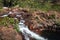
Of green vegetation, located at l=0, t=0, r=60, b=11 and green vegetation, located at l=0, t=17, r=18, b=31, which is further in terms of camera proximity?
green vegetation, located at l=0, t=0, r=60, b=11

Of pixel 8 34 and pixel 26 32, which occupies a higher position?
pixel 8 34

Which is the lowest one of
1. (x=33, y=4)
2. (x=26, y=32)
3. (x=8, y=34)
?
(x=33, y=4)

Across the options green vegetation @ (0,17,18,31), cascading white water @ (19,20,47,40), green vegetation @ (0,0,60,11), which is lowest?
green vegetation @ (0,0,60,11)

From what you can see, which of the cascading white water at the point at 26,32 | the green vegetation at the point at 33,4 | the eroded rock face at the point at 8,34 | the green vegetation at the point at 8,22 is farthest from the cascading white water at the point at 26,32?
the green vegetation at the point at 33,4

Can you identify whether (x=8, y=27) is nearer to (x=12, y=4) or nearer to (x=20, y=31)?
(x=20, y=31)

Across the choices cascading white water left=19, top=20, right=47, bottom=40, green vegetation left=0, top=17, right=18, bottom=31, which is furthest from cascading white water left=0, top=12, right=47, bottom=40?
green vegetation left=0, top=17, right=18, bottom=31

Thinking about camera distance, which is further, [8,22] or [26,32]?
[8,22]

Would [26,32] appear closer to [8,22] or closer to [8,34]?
[8,22]

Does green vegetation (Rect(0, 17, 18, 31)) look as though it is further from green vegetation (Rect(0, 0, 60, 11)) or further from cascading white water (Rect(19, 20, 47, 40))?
green vegetation (Rect(0, 0, 60, 11))

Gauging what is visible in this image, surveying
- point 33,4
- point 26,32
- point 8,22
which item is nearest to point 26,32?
point 26,32

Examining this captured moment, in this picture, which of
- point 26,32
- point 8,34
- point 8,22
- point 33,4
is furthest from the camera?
point 33,4

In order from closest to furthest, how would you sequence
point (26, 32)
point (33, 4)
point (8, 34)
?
1. point (8, 34)
2. point (26, 32)
3. point (33, 4)

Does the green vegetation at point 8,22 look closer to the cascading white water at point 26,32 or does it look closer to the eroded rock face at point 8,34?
the cascading white water at point 26,32

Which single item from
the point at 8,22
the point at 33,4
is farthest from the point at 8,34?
the point at 33,4
